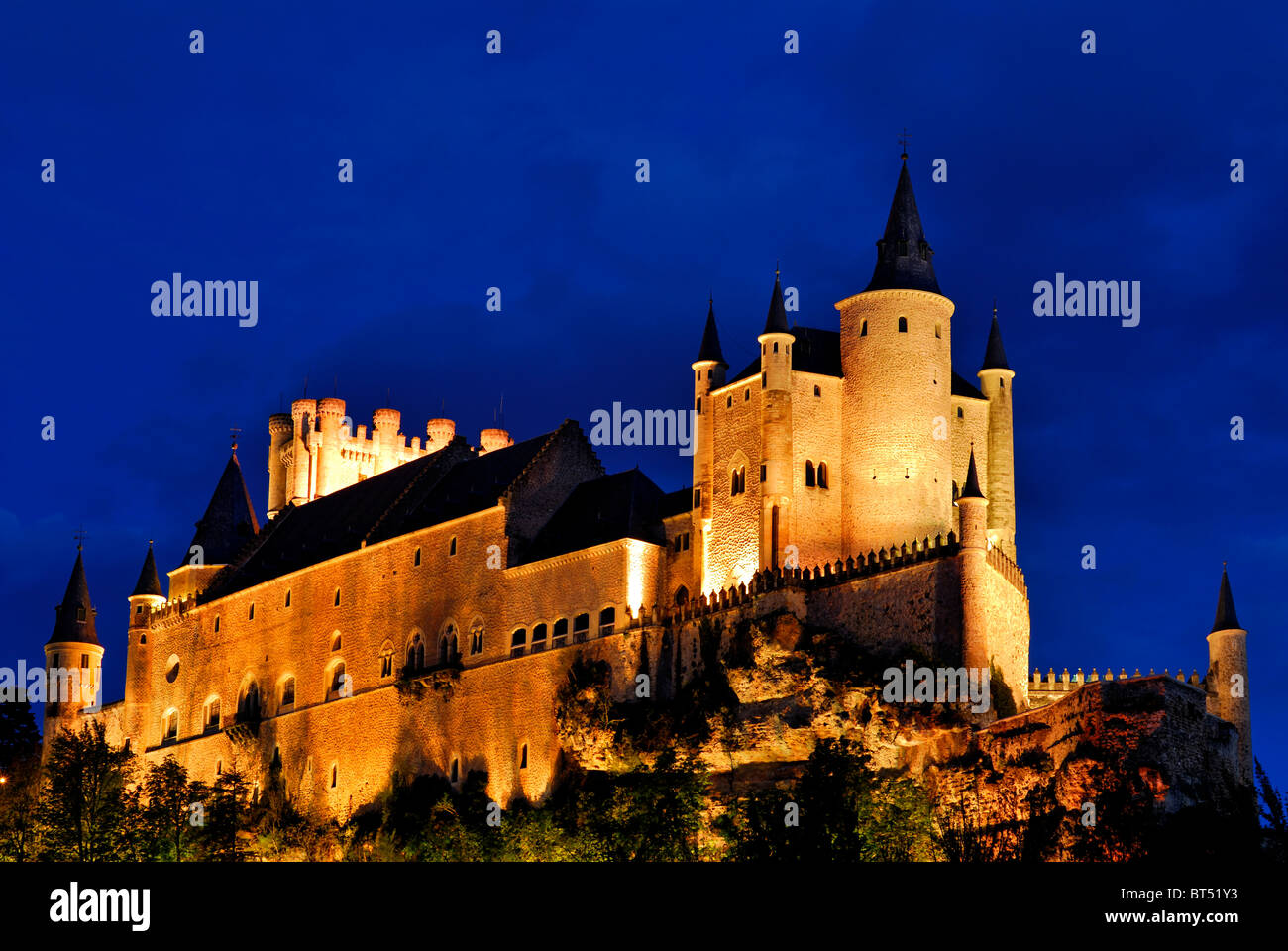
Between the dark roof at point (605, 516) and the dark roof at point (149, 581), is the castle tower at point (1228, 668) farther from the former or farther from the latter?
the dark roof at point (149, 581)

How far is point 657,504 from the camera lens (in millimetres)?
79188

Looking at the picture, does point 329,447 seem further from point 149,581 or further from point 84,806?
point 84,806

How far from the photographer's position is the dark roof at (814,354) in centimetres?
7512

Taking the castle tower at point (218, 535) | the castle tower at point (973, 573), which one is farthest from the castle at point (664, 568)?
the castle tower at point (218, 535)

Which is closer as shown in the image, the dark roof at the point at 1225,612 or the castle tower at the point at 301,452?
the dark roof at the point at 1225,612

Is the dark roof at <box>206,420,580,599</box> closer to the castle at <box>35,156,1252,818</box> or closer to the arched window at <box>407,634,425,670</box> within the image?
the castle at <box>35,156,1252,818</box>

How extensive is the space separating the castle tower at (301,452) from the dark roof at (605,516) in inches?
1045

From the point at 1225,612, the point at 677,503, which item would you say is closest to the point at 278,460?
the point at 677,503

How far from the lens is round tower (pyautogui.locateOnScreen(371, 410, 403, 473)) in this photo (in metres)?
108

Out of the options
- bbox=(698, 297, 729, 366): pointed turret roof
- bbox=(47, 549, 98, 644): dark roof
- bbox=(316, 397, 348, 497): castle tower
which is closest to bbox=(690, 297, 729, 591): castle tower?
bbox=(698, 297, 729, 366): pointed turret roof

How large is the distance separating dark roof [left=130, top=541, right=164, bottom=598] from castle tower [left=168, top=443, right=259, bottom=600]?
171 centimetres

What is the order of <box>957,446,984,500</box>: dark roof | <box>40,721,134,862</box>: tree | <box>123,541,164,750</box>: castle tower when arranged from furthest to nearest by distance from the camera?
<box>123,541,164,750</box>: castle tower < <box>40,721,134,862</box>: tree < <box>957,446,984,500</box>: dark roof
